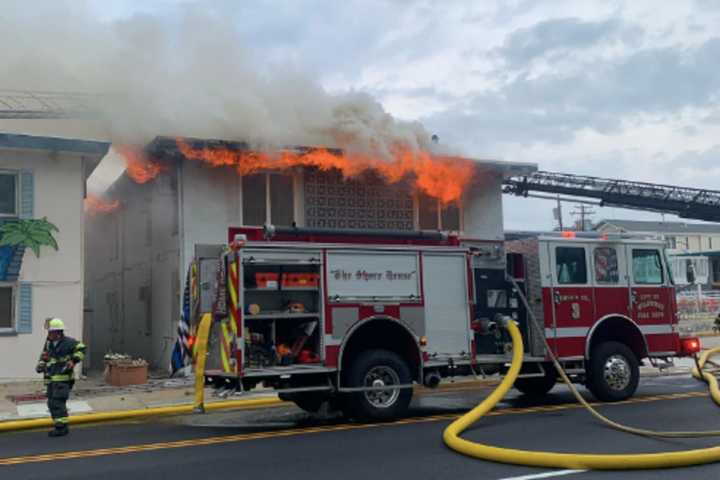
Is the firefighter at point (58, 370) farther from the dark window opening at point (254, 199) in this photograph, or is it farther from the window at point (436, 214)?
the window at point (436, 214)

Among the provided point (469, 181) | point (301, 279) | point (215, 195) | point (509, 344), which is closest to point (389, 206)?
point (469, 181)

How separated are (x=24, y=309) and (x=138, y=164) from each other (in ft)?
12.2

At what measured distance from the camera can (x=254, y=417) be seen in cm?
1101

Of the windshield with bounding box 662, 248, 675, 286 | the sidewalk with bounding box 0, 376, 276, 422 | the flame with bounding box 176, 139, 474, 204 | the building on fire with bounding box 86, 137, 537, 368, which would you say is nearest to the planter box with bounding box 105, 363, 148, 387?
the sidewalk with bounding box 0, 376, 276, 422

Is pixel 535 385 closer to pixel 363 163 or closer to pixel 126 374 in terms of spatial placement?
pixel 363 163

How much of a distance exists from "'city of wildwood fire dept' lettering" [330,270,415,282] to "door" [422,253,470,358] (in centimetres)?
32

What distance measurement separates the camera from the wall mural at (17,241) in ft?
49.9

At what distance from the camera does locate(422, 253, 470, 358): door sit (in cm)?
1030

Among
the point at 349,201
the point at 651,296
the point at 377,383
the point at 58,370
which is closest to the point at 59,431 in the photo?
the point at 58,370

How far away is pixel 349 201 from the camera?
17.2 meters

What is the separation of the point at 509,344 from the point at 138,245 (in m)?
12.3

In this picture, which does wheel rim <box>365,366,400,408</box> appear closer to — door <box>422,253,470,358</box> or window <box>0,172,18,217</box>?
door <box>422,253,470,358</box>

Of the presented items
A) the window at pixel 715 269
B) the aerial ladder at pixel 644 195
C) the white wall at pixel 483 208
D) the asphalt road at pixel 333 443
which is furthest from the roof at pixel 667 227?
the asphalt road at pixel 333 443

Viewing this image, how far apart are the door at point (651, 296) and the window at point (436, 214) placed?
21.4ft
